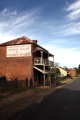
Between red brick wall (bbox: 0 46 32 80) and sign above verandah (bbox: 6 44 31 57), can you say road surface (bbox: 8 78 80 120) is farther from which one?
sign above verandah (bbox: 6 44 31 57)

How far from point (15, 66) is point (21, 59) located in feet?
5.90

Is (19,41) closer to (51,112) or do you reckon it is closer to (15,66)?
(15,66)

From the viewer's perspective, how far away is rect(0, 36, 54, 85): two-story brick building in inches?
1630

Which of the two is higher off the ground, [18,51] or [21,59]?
[18,51]

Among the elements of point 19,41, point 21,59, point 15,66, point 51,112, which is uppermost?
point 19,41

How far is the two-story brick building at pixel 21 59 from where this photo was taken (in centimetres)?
4141

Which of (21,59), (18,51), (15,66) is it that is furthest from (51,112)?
(15,66)

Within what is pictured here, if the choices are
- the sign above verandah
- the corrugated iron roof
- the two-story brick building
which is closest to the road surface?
the two-story brick building

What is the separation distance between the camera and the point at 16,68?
1679 inches

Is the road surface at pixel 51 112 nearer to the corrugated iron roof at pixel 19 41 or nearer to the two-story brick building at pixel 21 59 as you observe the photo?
the two-story brick building at pixel 21 59

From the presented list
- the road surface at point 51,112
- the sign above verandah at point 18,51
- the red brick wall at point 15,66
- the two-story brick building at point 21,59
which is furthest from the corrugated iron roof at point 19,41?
the road surface at point 51,112

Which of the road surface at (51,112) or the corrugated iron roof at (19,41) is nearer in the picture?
the road surface at (51,112)

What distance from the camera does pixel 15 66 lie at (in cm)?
4278

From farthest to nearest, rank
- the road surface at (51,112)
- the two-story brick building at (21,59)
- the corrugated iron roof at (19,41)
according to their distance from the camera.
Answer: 1. the corrugated iron roof at (19,41)
2. the two-story brick building at (21,59)
3. the road surface at (51,112)
